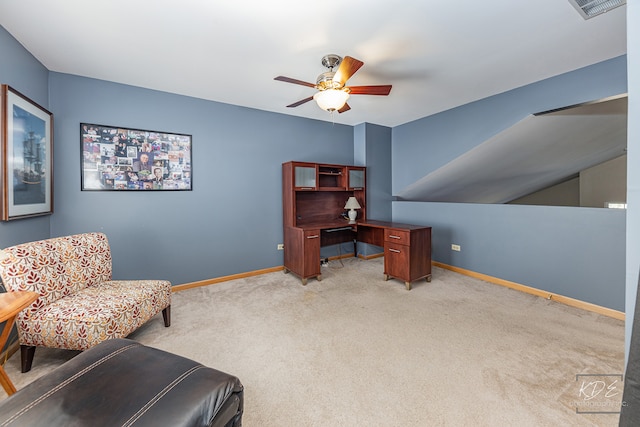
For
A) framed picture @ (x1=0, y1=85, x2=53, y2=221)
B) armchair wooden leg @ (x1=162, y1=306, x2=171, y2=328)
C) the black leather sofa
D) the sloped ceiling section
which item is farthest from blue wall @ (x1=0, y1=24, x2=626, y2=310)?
the black leather sofa

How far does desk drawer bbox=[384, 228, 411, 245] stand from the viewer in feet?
10.7

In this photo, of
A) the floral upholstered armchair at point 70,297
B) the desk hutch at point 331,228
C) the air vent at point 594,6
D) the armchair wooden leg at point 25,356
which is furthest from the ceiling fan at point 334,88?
the armchair wooden leg at point 25,356

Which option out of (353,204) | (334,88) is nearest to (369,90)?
(334,88)

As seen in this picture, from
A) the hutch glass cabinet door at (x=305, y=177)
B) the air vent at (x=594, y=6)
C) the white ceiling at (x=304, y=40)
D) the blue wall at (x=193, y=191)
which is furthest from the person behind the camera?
the hutch glass cabinet door at (x=305, y=177)

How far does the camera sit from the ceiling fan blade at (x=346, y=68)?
6.43 feet

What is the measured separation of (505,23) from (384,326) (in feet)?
8.79

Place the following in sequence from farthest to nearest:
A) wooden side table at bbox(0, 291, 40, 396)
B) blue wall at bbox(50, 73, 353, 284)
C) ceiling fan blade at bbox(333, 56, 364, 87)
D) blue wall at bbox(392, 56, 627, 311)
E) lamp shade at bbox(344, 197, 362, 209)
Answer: lamp shade at bbox(344, 197, 362, 209) → blue wall at bbox(50, 73, 353, 284) → blue wall at bbox(392, 56, 627, 311) → ceiling fan blade at bbox(333, 56, 364, 87) → wooden side table at bbox(0, 291, 40, 396)

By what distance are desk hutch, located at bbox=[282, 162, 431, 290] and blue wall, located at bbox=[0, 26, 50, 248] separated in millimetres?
2634

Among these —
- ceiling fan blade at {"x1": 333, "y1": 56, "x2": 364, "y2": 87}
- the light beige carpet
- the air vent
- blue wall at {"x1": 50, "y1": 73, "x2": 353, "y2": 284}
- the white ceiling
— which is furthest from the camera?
blue wall at {"x1": 50, "y1": 73, "x2": 353, "y2": 284}

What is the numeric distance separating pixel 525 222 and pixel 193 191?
169 inches

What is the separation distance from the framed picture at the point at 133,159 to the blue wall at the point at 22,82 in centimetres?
45

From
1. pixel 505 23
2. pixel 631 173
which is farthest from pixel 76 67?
pixel 631 173

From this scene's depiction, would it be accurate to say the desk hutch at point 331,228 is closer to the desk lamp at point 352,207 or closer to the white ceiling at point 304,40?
the desk lamp at point 352,207

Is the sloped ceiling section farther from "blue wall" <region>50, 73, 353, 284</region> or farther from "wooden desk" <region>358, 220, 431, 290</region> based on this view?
"blue wall" <region>50, 73, 353, 284</region>
